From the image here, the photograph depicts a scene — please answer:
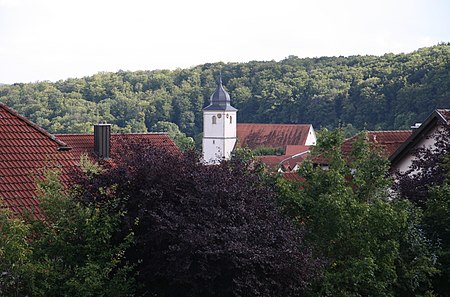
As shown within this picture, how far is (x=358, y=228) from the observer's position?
1727 cm

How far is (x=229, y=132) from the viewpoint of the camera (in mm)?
128000

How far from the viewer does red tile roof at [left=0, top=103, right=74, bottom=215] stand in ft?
58.1

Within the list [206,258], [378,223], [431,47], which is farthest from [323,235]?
[431,47]

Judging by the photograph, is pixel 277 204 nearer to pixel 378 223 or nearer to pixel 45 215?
pixel 378 223

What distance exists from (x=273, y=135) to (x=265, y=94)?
3346 centimetres

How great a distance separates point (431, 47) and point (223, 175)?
12896 centimetres

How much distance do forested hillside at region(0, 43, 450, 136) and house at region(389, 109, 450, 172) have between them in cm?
7359

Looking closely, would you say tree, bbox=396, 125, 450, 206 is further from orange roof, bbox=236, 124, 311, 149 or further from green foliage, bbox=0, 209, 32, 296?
orange roof, bbox=236, 124, 311, 149

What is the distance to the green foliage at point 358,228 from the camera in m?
16.8

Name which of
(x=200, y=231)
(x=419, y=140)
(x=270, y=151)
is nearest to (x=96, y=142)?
(x=419, y=140)

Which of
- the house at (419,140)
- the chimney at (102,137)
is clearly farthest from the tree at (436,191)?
the chimney at (102,137)

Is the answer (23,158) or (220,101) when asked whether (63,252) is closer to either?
(23,158)

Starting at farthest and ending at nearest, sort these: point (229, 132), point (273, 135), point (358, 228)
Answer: point (273, 135), point (229, 132), point (358, 228)

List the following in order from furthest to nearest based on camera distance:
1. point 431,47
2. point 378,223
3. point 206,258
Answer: point 431,47 → point 378,223 → point 206,258
